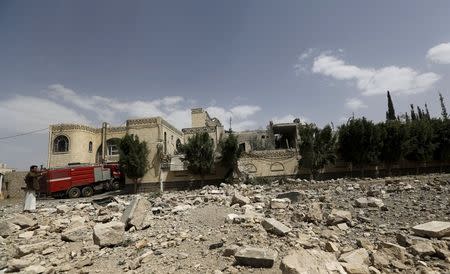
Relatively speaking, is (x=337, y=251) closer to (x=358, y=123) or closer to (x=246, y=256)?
(x=246, y=256)

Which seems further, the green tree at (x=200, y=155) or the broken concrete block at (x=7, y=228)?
the green tree at (x=200, y=155)

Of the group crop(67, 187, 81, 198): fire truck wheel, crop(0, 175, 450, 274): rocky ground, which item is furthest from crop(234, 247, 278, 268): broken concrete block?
crop(67, 187, 81, 198): fire truck wheel

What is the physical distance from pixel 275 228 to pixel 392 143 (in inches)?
868

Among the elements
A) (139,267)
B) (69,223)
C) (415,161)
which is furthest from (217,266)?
(415,161)

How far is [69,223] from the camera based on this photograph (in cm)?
982

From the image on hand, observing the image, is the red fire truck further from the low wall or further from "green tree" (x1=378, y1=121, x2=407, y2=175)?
"green tree" (x1=378, y1=121, x2=407, y2=175)

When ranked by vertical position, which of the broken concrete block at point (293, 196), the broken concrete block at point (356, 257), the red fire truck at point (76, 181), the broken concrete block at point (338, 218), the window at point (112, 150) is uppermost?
Result: the window at point (112, 150)

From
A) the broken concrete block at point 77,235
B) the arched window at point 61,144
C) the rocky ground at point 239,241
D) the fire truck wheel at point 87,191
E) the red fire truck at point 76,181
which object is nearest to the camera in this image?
the rocky ground at point 239,241

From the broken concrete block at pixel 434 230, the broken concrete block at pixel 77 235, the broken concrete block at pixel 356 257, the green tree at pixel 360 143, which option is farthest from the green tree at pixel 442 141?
the broken concrete block at pixel 77 235

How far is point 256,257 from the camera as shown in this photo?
5.73 metres

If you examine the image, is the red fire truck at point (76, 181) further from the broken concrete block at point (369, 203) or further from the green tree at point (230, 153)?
the broken concrete block at point (369, 203)

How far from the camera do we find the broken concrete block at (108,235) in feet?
24.3

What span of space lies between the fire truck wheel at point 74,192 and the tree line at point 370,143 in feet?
55.2

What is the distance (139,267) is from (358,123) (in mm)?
23090
